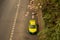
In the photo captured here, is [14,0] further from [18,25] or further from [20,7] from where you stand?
[18,25]

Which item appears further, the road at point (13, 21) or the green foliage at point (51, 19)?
the road at point (13, 21)

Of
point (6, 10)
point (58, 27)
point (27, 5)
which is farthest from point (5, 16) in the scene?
point (58, 27)

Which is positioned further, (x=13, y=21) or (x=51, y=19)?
(x=13, y=21)

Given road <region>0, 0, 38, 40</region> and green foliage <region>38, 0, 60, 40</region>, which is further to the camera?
road <region>0, 0, 38, 40</region>
